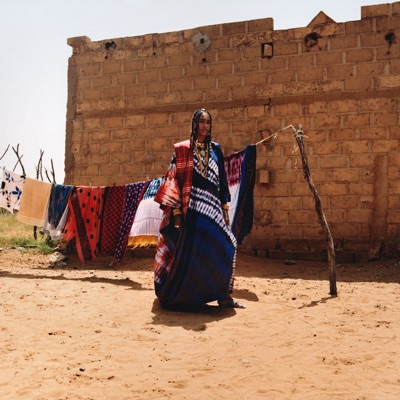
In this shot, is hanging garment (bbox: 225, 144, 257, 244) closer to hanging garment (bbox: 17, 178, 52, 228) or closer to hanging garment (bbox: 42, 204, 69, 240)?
hanging garment (bbox: 42, 204, 69, 240)

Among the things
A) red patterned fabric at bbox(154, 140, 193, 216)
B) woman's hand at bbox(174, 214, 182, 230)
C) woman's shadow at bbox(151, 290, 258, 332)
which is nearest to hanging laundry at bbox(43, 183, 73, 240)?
woman's shadow at bbox(151, 290, 258, 332)

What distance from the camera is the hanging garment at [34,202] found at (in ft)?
22.8

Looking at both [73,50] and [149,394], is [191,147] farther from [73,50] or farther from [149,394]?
[73,50]

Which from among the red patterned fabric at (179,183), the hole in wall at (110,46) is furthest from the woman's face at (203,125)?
the hole in wall at (110,46)

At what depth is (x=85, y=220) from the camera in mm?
6746

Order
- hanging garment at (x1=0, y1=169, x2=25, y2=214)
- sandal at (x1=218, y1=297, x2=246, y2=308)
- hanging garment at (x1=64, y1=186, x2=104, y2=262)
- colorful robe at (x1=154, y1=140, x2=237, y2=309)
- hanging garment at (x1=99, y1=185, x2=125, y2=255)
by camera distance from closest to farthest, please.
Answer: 1. colorful robe at (x1=154, y1=140, x2=237, y2=309)
2. sandal at (x1=218, y1=297, x2=246, y2=308)
3. hanging garment at (x1=99, y1=185, x2=125, y2=255)
4. hanging garment at (x1=64, y1=186, x2=104, y2=262)
5. hanging garment at (x1=0, y1=169, x2=25, y2=214)

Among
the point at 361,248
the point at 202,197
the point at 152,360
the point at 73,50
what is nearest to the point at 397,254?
the point at 361,248

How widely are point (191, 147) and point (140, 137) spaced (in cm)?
363

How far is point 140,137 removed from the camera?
315 inches

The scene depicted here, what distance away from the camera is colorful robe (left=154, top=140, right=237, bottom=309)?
14.4ft

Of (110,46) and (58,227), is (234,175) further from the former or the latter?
(110,46)

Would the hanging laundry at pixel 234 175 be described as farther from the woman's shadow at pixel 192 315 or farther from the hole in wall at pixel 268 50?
the hole in wall at pixel 268 50

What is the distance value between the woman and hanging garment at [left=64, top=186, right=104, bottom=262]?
90.3 inches

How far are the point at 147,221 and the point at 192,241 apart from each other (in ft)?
5.91
